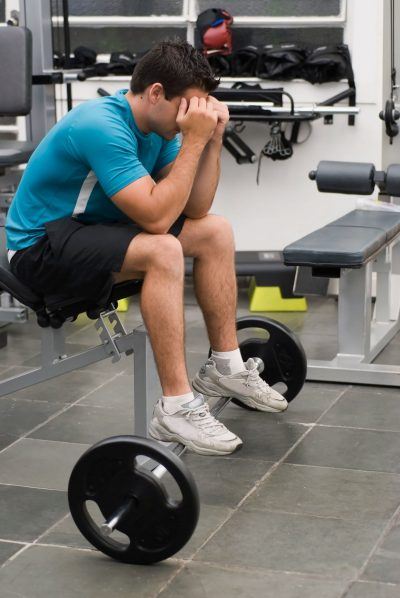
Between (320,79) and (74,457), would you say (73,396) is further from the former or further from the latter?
(320,79)

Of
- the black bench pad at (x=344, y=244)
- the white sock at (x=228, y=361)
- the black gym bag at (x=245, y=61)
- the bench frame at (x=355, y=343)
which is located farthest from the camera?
the black gym bag at (x=245, y=61)

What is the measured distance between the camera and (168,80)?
243cm

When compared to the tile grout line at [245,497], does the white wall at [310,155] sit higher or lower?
higher

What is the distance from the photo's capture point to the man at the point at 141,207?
2.40 m

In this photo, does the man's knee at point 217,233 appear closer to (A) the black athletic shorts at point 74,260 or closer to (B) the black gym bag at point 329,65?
(A) the black athletic shorts at point 74,260

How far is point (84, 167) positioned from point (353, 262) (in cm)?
97

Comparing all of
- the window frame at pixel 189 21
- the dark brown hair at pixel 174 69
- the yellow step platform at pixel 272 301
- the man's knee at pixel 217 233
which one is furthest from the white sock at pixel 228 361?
the window frame at pixel 189 21

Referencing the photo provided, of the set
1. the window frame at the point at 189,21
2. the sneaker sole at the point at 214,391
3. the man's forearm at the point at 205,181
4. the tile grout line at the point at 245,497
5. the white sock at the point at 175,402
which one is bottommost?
the tile grout line at the point at 245,497

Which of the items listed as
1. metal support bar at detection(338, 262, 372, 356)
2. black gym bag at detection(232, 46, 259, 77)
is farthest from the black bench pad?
black gym bag at detection(232, 46, 259, 77)

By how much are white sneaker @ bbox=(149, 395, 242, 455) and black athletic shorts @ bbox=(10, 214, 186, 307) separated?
33 centimetres

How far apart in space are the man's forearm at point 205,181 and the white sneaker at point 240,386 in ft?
1.46

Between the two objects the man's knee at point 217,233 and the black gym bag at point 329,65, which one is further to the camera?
the black gym bag at point 329,65

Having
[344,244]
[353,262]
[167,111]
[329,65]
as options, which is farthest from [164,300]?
[329,65]

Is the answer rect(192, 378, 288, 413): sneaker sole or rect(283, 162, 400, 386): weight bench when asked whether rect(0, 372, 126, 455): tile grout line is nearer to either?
rect(192, 378, 288, 413): sneaker sole
